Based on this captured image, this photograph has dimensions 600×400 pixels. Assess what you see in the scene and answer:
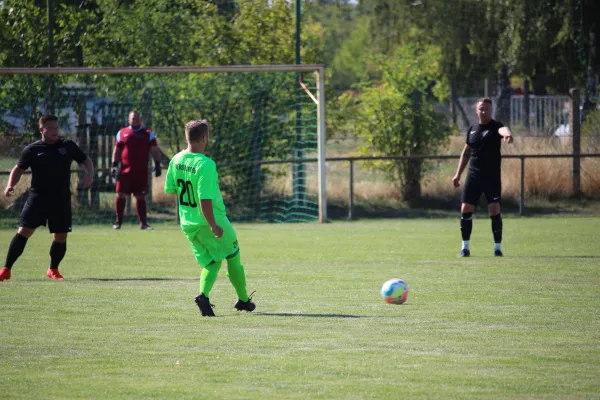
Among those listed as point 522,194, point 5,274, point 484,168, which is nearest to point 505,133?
point 484,168

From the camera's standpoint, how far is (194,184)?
8680mm

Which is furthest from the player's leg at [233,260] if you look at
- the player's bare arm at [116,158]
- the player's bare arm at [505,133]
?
the player's bare arm at [116,158]

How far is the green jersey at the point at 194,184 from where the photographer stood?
8544mm

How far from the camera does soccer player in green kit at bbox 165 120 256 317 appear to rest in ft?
28.1

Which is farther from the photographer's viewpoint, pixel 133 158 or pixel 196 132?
pixel 133 158

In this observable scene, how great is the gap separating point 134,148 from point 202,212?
34.8ft

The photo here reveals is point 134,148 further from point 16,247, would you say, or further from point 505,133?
point 505,133

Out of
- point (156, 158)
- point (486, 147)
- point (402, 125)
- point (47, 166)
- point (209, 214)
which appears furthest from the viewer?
point (402, 125)

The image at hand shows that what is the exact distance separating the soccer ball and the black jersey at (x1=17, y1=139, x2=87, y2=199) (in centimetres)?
428

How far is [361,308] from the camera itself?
9.38 m

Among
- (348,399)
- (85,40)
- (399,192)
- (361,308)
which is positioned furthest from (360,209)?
(348,399)

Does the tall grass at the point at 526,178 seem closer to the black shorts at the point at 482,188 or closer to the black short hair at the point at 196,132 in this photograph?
the black shorts at the point at 482,188

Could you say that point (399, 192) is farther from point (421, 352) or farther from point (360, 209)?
point (421, 352)

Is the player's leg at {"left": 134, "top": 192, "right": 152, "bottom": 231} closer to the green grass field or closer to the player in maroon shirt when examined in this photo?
the player in maroon shirt
